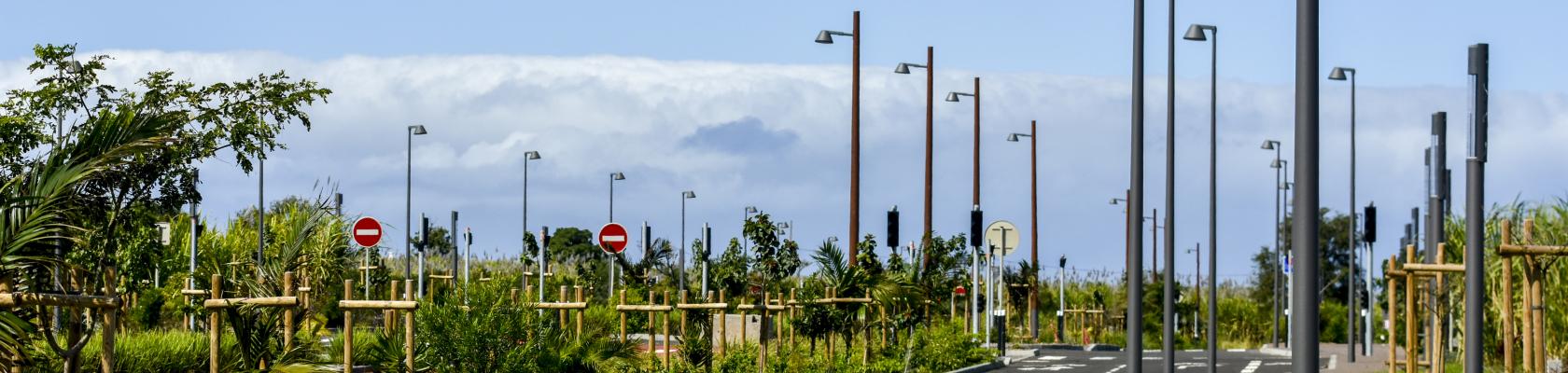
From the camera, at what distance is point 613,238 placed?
1441 inches

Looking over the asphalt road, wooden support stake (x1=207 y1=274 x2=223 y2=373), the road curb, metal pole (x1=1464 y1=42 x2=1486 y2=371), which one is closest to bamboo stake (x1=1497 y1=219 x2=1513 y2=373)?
metal pole (x1=1464 y1=42 x2=1486 y2=371)

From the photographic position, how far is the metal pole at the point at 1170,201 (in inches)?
872

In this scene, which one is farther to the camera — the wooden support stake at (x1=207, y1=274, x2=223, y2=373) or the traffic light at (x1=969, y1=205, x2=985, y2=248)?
the traffic light at (x1=969, y1=205, x2=985, y2=248)

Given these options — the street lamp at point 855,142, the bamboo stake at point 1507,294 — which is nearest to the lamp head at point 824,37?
the street lamp at point 855,142

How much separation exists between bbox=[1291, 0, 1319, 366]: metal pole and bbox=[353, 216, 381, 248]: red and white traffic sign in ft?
90.2

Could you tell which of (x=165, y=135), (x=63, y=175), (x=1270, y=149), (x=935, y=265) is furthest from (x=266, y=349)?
(x=1270, y=149)

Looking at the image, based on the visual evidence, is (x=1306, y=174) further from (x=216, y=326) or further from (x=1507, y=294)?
(x=216, y=326)

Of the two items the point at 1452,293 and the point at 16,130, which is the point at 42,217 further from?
the point at 1452,293

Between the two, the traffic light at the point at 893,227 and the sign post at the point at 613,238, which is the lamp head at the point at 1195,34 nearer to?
the traffic light at the point at 893,227

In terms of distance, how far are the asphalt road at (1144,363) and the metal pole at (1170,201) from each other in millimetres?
10406

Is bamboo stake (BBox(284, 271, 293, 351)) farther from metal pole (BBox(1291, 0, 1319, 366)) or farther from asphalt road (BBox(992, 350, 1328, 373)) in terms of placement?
asphalt road (BBox(992, 350, 1328, 373))

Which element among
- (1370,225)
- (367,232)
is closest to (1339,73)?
(1370,225)

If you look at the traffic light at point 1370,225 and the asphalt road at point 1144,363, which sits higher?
the traffic light at point 1370,225

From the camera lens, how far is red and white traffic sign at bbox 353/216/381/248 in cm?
3778
